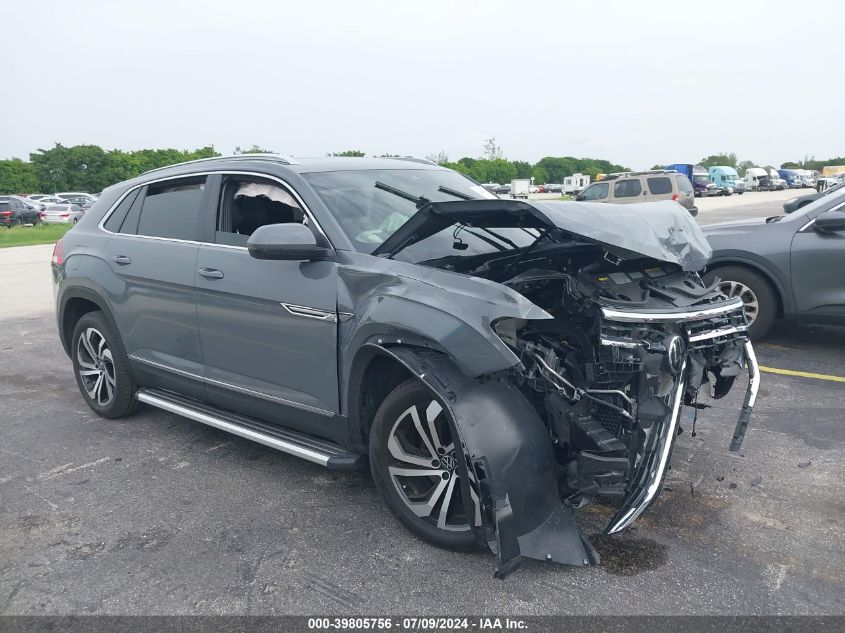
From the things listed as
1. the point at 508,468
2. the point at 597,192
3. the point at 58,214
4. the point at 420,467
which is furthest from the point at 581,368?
the point at 58,214

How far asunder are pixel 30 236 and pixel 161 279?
84.9ft

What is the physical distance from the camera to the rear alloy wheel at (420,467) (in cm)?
312

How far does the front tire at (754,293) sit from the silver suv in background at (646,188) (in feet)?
55.6

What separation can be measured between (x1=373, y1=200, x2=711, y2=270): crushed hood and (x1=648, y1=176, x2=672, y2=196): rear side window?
20.9 meters

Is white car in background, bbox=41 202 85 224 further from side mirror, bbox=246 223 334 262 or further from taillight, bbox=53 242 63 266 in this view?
side mirror, bbox=246 223 334 262

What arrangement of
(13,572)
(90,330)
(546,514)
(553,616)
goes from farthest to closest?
(90,330) → (13,572) → (546,514) → (553,616)

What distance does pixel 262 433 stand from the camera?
3904mm

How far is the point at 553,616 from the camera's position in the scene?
8.98 feet

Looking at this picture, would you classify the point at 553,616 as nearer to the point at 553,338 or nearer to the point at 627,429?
the point at 627,429

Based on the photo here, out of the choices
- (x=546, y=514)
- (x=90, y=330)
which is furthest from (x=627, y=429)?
(x=90, y=330)

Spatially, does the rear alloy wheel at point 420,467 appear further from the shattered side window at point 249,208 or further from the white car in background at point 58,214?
the white car in background at point 58,214

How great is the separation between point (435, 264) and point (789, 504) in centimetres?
221

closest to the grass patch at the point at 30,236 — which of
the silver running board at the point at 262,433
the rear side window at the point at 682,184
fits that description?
the rear side window at the point at 682,184

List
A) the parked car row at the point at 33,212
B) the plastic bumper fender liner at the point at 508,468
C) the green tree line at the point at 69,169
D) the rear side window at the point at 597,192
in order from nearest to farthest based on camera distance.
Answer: the plastic bumper fender liner at the point at 508,468 < the rear side window at the point at 597,192 < the parked car row at the point at 33,212 < the green tree line at the point at 69,169
